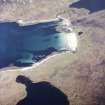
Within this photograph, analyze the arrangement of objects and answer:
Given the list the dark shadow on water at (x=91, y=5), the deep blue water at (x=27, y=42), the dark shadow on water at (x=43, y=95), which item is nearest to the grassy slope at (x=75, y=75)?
the dark shadow on water at (x=43, y=95)

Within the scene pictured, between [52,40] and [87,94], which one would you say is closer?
[87,94]

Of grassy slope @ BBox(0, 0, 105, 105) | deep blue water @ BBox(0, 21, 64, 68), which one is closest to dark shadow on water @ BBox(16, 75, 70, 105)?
grassy slope @ BBox(0, 0, 105, 105)

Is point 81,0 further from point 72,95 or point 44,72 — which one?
point 72,95

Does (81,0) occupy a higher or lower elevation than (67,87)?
higher

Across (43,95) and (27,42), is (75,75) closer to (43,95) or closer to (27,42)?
(43,95)

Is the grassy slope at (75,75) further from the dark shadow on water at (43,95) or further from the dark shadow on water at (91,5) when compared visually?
the dark shadow on water at (91,5)

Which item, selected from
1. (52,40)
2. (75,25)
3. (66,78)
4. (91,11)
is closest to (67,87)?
(66,78)
